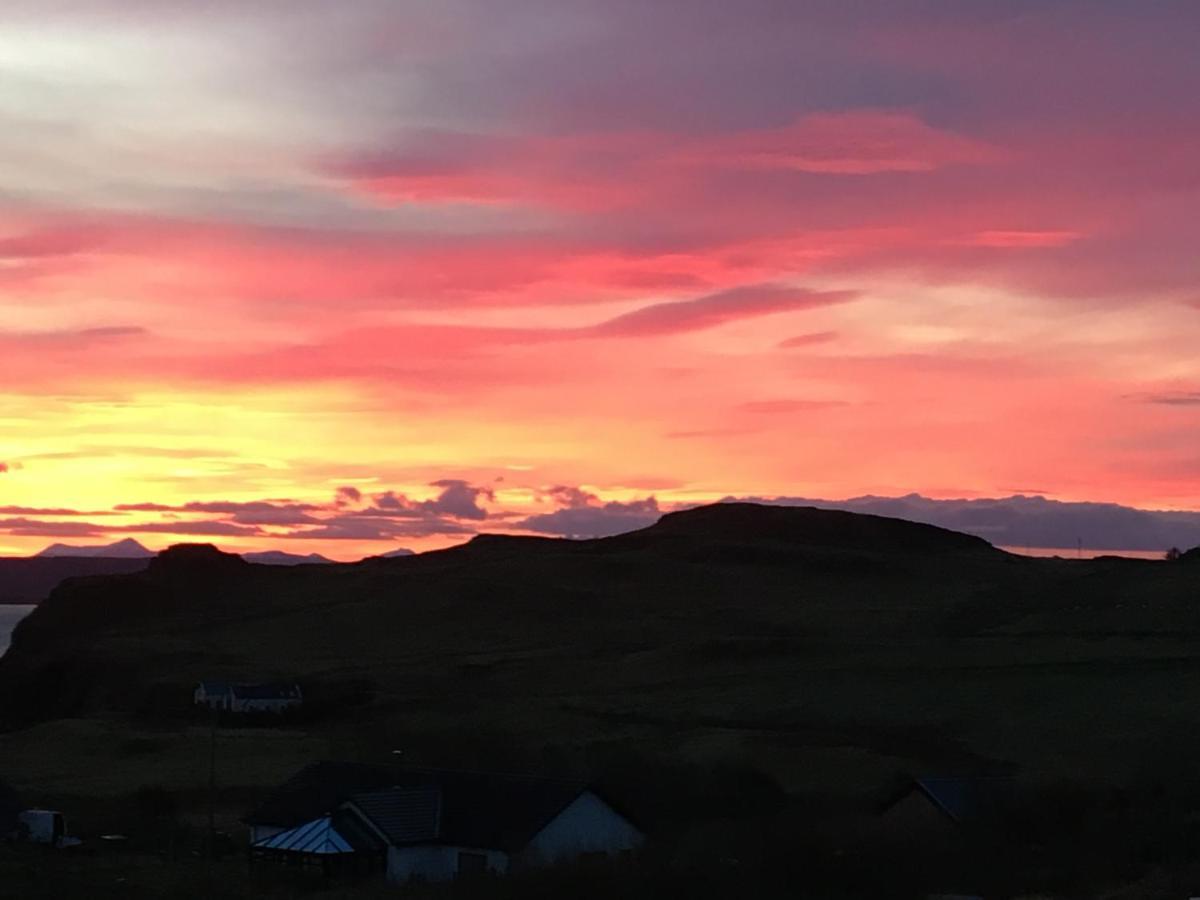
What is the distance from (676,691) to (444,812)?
43607mm

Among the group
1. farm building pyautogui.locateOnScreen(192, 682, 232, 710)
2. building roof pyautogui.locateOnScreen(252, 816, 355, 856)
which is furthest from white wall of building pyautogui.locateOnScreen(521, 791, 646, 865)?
farm building pyautogui.locateOnScreen(192, 682, 232, 710)

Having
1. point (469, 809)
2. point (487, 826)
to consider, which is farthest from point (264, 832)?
point (487, 826)

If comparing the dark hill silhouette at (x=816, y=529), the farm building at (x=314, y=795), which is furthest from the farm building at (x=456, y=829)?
the dark hill silhouette at (x=816, y=529)

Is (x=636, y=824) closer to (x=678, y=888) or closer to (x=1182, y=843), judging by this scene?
(x=678, y=888)

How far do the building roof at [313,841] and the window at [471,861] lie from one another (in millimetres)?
2824

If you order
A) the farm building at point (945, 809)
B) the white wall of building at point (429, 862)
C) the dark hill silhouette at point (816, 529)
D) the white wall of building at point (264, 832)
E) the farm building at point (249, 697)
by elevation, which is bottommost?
the white wall of building at point (429, 862)

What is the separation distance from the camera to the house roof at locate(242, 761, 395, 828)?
47.4 meters

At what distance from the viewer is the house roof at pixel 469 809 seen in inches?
1745

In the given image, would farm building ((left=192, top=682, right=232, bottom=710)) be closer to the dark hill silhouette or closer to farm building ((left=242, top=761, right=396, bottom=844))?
farm building ((left=242, top=761, right=396, bottom=844))

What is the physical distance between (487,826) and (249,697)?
53.9m

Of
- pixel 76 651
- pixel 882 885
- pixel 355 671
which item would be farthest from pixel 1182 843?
pixel 76 651

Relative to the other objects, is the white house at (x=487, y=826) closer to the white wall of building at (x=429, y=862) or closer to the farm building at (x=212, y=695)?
the white wall of building at (x=429, y=862)

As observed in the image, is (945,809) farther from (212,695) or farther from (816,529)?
(816,529)

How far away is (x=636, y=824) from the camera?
46312mm
